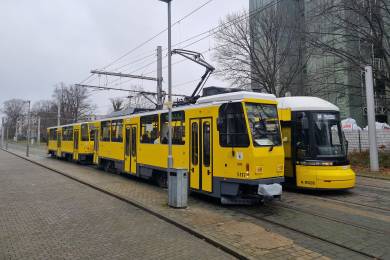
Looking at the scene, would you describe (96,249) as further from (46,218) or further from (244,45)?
(244,45)

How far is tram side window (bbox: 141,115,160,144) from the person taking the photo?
40.1 ft

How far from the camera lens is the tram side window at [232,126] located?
8414mm

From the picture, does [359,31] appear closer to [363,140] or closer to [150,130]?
[363,140]

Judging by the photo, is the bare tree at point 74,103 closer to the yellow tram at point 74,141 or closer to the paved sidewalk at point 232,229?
the yellow tram at point 74,141

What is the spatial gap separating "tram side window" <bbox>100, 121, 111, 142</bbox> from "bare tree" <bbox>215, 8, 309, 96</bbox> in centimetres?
1214

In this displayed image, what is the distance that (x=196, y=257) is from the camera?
5.29 metres

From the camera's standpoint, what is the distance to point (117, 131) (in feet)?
51.9

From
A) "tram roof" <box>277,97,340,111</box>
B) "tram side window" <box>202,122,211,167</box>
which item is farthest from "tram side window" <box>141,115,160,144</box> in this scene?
"tram roof" <box>277,97,340,111</box>

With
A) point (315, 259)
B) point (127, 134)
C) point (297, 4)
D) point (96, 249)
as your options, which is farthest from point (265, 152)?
point (297, 4)

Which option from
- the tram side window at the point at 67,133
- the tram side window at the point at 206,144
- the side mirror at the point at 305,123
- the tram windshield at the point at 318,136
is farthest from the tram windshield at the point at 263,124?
the tram side window at the point at 67,133

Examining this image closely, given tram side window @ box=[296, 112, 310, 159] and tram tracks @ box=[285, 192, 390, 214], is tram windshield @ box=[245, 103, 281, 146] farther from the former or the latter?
tram tracks @ box=[285, 192, 390, 214]

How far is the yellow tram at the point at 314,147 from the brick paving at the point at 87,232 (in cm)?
543

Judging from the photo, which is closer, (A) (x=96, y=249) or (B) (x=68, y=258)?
(B) (x=68, y=258)

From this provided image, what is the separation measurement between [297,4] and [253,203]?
2156 cm
